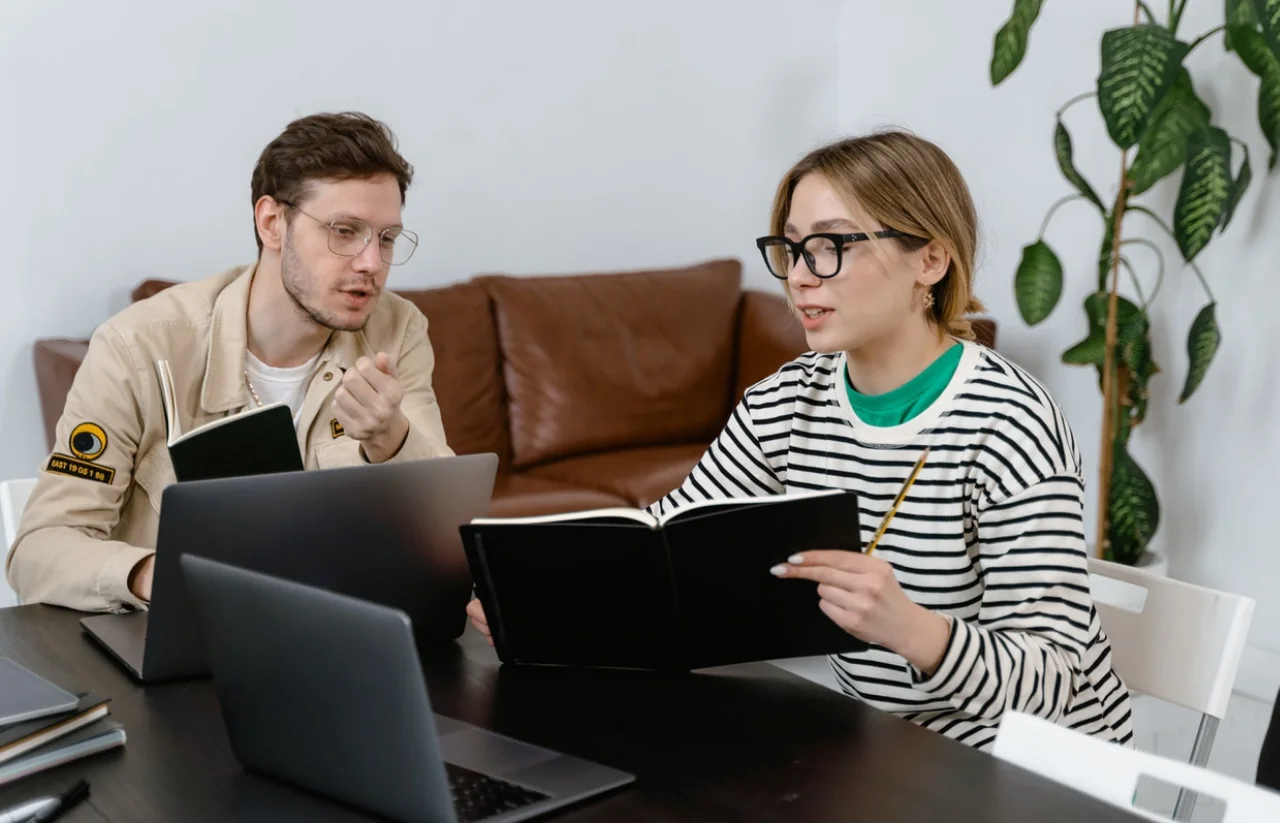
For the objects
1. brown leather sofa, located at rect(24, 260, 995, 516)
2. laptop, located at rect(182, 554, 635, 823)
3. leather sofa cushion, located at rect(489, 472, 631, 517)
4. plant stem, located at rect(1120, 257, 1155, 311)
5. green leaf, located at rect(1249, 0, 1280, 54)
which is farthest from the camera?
brown leather sofa, located at rect(24, 260, 995, 516)

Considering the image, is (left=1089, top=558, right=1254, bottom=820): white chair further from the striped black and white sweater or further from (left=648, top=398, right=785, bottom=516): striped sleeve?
(left=648, top=398, right=785, bottom=516): striped sleeve

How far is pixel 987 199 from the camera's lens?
3.81m

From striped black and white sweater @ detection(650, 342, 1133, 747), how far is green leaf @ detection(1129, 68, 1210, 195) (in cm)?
142

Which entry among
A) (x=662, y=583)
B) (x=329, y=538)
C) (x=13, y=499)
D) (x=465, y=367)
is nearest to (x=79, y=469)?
(x=13, y=499)

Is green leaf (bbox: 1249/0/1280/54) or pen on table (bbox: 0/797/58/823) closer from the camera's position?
pen on table (bbox: 0/797/58/823)

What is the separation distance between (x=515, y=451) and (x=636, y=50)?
4.08ft

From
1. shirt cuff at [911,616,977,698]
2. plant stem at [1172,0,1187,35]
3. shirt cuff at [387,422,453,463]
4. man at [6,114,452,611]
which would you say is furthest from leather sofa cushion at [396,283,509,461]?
shirt cuff at [911,616,977,698]

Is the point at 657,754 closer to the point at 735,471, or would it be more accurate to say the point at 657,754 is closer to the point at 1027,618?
the point at 1027,618

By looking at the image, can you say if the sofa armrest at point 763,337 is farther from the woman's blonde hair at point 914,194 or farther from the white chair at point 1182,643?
the white chair at point 1182,643

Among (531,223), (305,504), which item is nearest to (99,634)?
(305,504)

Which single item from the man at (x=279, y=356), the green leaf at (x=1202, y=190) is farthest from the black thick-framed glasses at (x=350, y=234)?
the green leaf at (x=1202, y=190)

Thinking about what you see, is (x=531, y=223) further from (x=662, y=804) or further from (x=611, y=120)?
(x=662, y=804)

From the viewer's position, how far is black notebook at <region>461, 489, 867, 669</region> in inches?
49.4

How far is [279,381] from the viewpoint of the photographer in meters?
2.07
